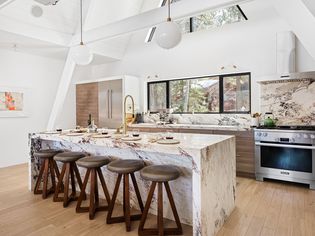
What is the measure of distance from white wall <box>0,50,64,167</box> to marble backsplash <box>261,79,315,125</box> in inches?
202

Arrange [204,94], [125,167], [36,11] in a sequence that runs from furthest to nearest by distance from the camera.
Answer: [204,94], [36,11], [125,167]

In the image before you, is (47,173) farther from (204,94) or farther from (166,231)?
(204,94)

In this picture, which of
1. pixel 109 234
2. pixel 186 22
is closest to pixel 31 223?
pixel 109 234

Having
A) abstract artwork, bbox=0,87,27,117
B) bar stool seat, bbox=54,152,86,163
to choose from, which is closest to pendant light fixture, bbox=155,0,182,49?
bar stool seat, bbox=54,152,86,163

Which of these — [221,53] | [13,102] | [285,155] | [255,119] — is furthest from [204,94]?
[13,102]

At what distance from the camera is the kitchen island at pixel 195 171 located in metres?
1.93

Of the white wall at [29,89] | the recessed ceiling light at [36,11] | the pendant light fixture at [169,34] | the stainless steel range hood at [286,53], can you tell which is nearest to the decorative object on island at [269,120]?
the stainless steel range hood at [286,53]

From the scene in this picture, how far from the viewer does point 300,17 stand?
281cm

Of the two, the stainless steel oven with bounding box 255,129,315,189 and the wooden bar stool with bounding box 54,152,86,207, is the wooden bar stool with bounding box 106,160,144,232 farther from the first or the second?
the stainless steel oven with bounding box 255,129,315,189

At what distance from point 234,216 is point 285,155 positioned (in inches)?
64.5

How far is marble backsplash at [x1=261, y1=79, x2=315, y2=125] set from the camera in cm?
384

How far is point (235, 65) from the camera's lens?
4.50 meters

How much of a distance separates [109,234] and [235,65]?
380 cm

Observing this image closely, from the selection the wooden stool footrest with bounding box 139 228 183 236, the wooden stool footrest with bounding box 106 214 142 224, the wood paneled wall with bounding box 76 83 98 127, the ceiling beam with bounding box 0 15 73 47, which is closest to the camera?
the wooden stool footrest with bounding box 139 228 183 236
